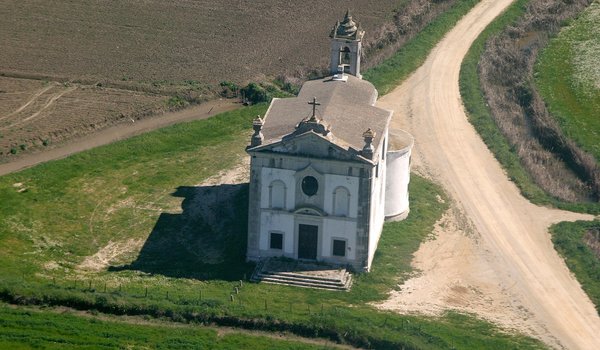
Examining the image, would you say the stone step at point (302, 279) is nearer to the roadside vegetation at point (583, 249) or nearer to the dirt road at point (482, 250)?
the dirt road at point (482, 250)

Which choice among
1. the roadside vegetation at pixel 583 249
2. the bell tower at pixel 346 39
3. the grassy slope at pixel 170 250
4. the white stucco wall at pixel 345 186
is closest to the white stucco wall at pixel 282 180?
the white stucco wall at pixel 345 186

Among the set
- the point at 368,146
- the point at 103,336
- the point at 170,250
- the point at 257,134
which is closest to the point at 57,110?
the point at 170,250

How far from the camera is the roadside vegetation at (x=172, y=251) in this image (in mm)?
76188

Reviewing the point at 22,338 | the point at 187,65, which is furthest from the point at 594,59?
the point at 22,338

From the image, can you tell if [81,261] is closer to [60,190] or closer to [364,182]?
[60,190]

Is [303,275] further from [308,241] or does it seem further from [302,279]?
[308,241]

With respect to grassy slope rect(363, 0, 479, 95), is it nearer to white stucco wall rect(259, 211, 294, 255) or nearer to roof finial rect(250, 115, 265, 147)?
white stucco wall rect(259, 211, 294, 255)

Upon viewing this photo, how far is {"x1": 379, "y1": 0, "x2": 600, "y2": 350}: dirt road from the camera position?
78.8m

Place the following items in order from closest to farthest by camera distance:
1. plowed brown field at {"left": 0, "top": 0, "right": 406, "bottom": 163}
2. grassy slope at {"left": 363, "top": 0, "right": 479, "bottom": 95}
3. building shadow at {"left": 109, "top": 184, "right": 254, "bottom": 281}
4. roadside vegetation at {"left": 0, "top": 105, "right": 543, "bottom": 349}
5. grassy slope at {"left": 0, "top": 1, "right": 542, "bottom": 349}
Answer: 1. roadside vegetation at {"left": 0, "top": 105, "right": 543, "bottom": 349}
2. grassy slope at {"left": 0, "top": 1, "right": 542, "bottom": 349}
3. building shadow at {"left": 109, "top": 184, "right": 254, "bottom": 281}
4. plowed brown field at {"left": 0, "top": 0, "right": 406, "bottom": 163}
5. grassy slope at {"left": 363, "top": 0, "right": 479, "bottom": 95}

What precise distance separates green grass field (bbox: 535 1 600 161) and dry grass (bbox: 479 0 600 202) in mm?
939

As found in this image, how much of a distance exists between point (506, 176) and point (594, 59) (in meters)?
28.9

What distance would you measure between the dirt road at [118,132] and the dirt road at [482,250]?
523 inches

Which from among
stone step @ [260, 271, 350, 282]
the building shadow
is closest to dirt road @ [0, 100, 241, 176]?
the building shadow

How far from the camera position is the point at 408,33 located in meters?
125
